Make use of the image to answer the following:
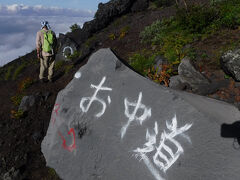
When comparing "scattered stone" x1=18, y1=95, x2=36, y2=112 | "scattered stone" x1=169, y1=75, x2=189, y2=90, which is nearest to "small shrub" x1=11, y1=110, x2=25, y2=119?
"scattered stone" x1=18, y1=95, x2=36, y2=112

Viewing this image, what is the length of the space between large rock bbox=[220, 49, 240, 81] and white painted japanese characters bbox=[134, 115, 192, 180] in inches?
109

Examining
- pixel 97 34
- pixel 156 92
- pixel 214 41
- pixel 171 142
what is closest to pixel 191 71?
pixel 214 41

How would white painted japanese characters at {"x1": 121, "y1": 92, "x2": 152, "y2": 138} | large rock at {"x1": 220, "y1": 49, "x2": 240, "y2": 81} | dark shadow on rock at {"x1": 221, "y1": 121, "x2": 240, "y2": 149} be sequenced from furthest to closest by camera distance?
large rock at {"x1": 220, "y1": 49, "x2": 240, "y2": 81} → white painted japanese characters at {"x1": 121, "y1": 92, "x2": 152, "y2": 138} → dark shadow on rock at {"x1": 221, "y1": 121, "x2": 240, "y2": 149}

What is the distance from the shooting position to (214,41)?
6.84 metres

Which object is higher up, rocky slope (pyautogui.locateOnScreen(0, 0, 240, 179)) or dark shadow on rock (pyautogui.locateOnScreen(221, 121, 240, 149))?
dark shadow on rock (pyautogui.locateOnScreen(221, 121, 240, 149))

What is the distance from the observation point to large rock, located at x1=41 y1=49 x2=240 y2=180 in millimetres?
2724

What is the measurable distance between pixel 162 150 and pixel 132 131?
0.50 metres

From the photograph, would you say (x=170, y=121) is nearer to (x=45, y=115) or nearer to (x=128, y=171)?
(x=128, y=171)

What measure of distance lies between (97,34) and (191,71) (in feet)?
32.4

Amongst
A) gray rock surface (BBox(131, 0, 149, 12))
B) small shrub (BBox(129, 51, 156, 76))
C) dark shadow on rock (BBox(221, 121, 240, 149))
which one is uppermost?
dark shadow on rock (BBox(221, 121, 240, 149))

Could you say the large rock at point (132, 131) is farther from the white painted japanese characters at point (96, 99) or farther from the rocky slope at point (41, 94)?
the rocky slope at point (41, 94)

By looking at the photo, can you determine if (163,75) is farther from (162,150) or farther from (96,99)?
(162,150)

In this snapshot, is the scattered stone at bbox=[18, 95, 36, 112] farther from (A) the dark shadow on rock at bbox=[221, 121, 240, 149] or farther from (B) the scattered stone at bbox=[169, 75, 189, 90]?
(A) the dark shadow on rock at bbox=[221, 121, 240, 149]

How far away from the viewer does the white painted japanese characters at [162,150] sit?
2.89 m
